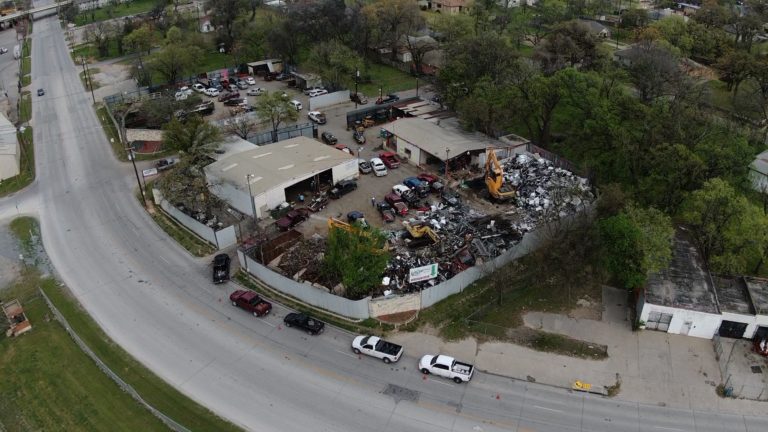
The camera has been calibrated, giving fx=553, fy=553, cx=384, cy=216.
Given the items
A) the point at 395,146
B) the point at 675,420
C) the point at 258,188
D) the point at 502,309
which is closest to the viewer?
the point at 675,420

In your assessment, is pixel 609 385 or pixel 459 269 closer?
pixel 609 385

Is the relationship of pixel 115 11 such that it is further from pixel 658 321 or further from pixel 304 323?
pixel 658 321

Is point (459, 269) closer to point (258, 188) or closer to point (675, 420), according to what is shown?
point (675, 420)

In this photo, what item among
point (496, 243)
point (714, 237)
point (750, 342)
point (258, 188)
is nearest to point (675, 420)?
point (750, 342)

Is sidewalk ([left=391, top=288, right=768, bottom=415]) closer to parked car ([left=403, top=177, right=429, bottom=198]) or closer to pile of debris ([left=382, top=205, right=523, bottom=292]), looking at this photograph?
pile of debris ([left=382, top=205, right=523, bottom=292])

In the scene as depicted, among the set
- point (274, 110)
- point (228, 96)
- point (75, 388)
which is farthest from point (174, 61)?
point (75, 388)
